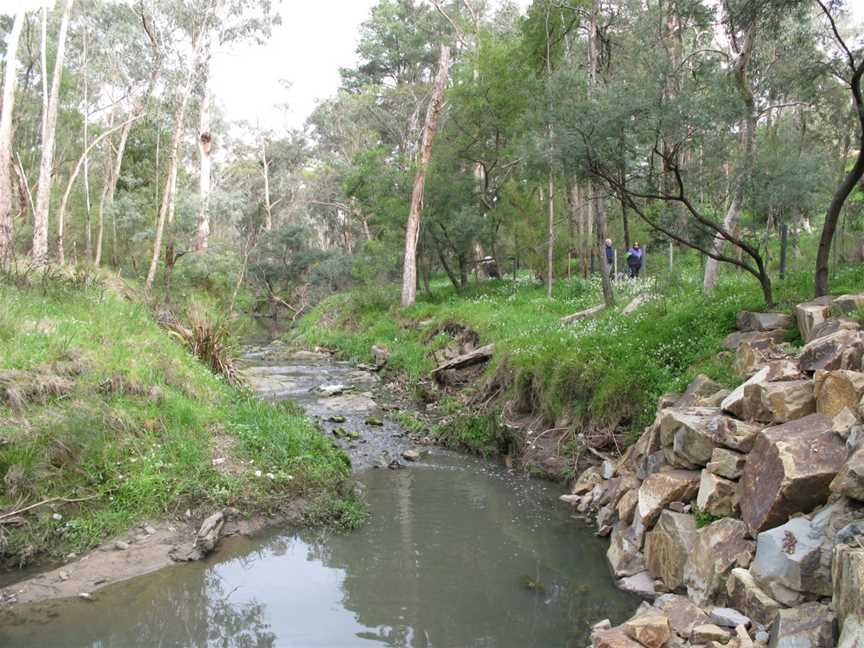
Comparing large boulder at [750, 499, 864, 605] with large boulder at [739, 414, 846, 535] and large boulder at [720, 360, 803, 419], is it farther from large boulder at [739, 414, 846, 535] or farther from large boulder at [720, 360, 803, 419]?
large boulder at [720, 360, 803, 419]

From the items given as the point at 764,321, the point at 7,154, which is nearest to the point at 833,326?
the point at 764,321

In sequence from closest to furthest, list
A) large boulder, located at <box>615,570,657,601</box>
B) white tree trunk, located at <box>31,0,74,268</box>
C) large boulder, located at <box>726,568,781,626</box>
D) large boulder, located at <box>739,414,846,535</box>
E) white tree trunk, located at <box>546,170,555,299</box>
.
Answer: large boulder, located at <box>726,568,781,626</box> < large boulder, located at <box>739,414,846,535</box> < large boulder, located at <box>615,570,657,601</box> < white tree trunk, located at <box>546,170,555,299</box> < white tree trunk, located at <box>31,0,74,268</box>

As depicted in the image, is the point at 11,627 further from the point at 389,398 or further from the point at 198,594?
the point at 389,398

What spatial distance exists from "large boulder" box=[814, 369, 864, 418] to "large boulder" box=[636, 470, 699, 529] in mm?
1287

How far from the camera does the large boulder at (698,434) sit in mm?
5867

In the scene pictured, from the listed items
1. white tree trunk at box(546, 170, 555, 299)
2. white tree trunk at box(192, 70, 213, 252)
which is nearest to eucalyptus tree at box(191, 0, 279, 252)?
white tree trunk at box(192, 70, 213, 252)

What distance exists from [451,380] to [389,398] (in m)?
1.37

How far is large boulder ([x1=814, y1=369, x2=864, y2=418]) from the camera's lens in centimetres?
520

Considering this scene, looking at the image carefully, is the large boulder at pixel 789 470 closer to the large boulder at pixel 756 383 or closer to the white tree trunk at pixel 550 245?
the large boulder at pixel 756 383

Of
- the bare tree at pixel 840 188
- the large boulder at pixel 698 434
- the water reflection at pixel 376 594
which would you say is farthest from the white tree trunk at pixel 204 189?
the large boulder at pixel 698 434

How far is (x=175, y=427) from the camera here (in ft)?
25.2

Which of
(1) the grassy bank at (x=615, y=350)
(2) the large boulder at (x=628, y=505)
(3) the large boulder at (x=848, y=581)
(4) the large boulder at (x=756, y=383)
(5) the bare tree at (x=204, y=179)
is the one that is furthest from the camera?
(5) the bare tree at (x=204, y=179)

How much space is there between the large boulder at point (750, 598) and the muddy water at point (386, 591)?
1.04 m

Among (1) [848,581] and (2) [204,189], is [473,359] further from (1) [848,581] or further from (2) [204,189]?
(2) [204,189]
